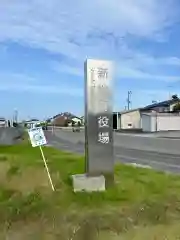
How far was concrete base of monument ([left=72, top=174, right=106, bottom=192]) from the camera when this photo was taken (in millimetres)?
9688

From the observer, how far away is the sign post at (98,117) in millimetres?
10219

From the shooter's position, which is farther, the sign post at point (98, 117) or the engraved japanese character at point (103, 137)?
the engraved japanese character at point (103, 137)

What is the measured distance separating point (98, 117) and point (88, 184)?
1.73 m

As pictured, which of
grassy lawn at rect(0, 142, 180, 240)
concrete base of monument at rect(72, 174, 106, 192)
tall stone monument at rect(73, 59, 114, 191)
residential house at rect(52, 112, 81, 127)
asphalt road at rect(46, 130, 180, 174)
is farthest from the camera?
residential house at rect(52, 112, 81, 127)

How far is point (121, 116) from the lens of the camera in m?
84.5

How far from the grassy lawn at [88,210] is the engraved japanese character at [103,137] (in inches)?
46.7

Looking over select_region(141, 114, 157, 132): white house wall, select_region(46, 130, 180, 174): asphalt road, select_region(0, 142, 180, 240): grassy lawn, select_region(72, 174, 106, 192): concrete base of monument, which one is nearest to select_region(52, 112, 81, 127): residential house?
select_region(141, 114, 157, 132): white house wall

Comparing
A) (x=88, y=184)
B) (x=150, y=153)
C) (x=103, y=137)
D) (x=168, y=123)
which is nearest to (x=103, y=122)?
(x=103, y=137)

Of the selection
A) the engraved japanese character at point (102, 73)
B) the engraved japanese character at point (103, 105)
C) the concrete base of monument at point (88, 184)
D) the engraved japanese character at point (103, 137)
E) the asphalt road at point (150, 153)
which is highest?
the engraved japanese character at point (102, 73)

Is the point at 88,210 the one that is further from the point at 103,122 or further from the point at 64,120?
the point at 64,120

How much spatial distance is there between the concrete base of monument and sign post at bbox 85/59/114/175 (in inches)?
18.7

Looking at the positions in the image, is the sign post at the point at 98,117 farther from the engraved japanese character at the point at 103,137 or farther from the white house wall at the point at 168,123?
the white house wall at the point at 168,123

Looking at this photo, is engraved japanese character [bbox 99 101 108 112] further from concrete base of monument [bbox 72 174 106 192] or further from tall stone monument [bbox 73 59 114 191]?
concrete base of monument [bbox 72 174 106 192]

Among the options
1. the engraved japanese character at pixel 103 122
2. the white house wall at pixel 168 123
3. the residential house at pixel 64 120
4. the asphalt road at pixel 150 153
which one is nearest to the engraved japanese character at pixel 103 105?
the engraved japanese character at pixel 103 122
